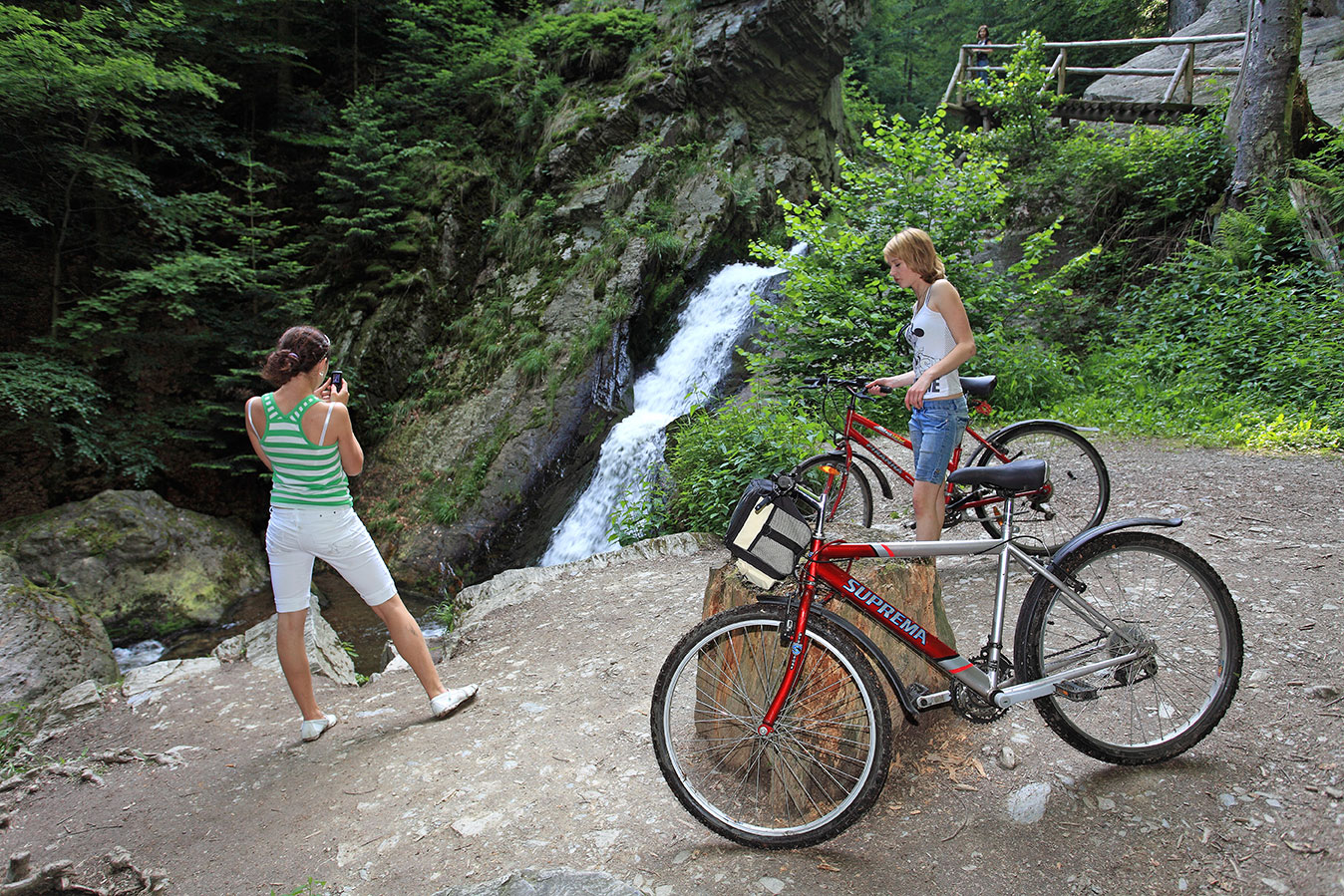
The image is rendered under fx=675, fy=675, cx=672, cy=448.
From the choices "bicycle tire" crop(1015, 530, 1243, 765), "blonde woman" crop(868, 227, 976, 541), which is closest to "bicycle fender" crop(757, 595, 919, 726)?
"bicycle tire" crop(1015, 530, 1243, 765)

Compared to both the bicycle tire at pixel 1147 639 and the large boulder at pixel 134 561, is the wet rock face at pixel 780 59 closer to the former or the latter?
the large boulder at pixel 134 561

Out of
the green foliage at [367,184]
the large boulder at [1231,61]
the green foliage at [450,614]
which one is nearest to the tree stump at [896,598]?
the green foliage at [450,614]

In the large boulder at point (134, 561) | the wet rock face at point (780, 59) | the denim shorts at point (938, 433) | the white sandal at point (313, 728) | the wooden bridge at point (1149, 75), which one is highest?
the wet rock face at point (780, 59)

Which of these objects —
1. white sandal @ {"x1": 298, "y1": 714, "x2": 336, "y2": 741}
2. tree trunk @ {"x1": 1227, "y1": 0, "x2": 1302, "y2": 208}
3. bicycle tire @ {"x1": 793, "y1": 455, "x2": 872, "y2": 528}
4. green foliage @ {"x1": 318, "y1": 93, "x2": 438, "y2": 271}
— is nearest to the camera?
white sandal @ {"x1": 298, "y1": 714, "x2": 336, "y2": 741}

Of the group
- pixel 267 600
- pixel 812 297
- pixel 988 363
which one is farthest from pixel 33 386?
pixel 988 363

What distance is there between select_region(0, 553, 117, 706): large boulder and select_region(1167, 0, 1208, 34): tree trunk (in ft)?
86.1

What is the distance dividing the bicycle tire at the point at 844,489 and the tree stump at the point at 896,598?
1.52 meters

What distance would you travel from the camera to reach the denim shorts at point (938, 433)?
3672mm

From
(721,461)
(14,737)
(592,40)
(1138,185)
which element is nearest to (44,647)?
(14,737)

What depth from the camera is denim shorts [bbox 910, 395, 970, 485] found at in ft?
12.0

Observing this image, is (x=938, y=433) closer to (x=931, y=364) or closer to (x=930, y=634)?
(x=931, y=364)

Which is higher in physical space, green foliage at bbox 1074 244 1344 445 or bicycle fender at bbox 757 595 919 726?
green foliage at bbox 1074 244 1344 445

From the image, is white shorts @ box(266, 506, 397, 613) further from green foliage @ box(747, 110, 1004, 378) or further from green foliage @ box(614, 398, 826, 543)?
green foliage @ box(747, 110, 1004, 378)

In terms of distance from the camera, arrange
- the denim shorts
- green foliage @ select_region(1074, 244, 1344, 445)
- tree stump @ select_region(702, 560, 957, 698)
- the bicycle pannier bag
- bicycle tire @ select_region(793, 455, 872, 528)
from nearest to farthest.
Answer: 1. the bicycle pannier bag
2. tree stump @ select_region(702, 560, 957, 698)
3. the denim shorts
4. bicycle tire @ select_region(793, 455, 872, 528)
5. green foliage @ select_region(1074, 244, 1344, 445)
